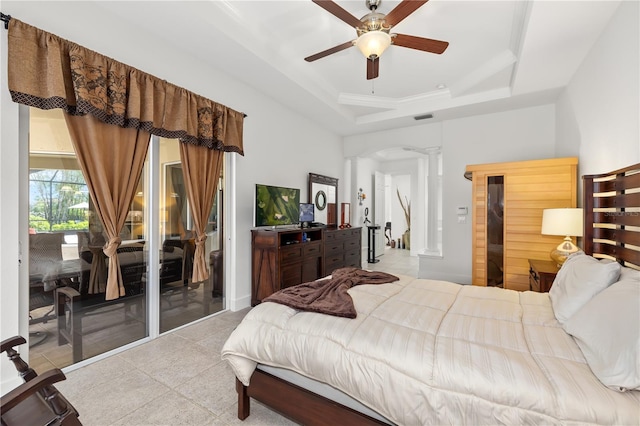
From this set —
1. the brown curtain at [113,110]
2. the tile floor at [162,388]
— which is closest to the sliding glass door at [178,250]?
the brown curtain at [113,110]

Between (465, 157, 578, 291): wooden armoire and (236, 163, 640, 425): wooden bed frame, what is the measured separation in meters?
1.03

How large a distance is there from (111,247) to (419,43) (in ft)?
10.2

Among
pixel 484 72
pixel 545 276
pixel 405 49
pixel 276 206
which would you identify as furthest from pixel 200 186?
pixel 484 72

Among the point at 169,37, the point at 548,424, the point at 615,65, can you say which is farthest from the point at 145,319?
the point at 615,65

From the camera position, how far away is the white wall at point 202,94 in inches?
74.8

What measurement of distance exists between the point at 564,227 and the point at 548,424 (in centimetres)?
241

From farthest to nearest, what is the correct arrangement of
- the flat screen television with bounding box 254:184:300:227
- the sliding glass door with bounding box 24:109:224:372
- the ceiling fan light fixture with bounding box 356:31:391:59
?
the flat screen television with bounding box 254:184:300:227 < the ceiling fan light fixture with bounding box 356:31:391:59 < the sliding glass door with bounding box 24:109:224:372

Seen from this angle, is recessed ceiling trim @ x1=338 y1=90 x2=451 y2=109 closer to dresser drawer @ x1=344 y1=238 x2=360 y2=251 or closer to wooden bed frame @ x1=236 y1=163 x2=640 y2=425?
dresser drawer @ x1=344 y1=238 x2=360 y2=251

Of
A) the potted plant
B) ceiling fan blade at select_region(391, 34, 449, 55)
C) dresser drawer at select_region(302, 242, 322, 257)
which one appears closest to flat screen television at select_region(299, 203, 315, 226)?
dresser drawer at select_region(302, 242, 322, 257)

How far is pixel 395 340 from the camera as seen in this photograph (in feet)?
4.60

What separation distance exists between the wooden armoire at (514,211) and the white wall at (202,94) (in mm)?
2669

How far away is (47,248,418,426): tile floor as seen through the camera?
1764 mm

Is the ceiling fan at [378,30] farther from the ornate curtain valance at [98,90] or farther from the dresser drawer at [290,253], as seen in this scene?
the dresser drawer at [290,253]

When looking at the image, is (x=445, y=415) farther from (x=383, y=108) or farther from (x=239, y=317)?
(x=383, y=108)
